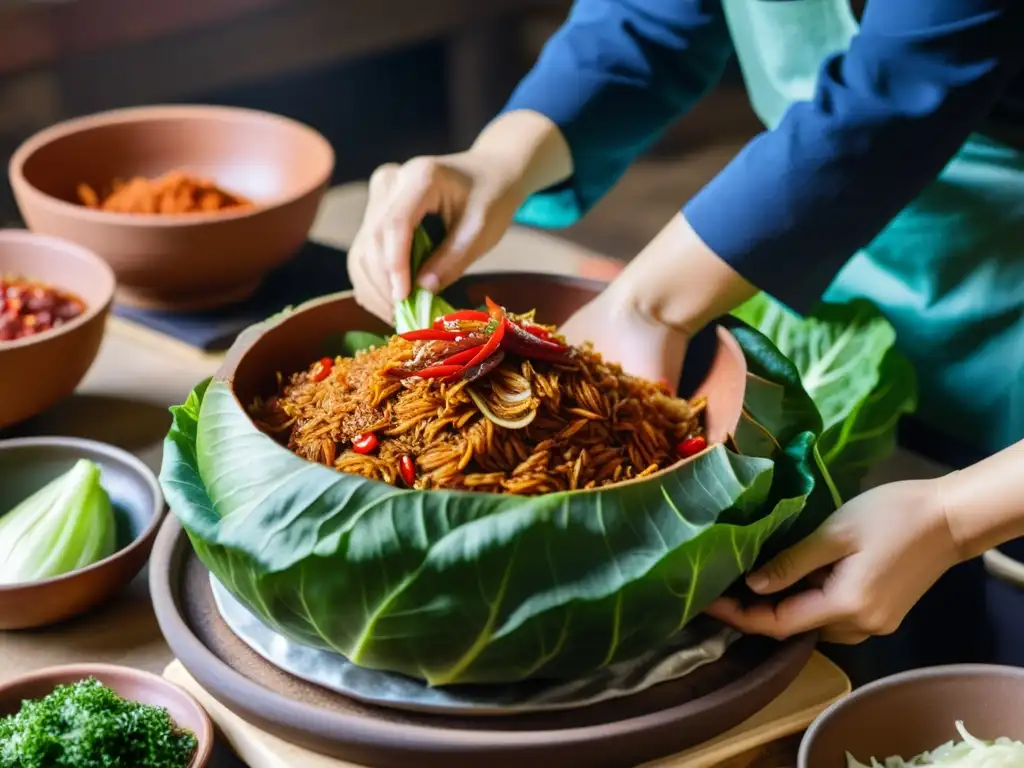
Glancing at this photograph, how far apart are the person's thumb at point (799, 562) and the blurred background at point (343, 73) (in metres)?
3.21

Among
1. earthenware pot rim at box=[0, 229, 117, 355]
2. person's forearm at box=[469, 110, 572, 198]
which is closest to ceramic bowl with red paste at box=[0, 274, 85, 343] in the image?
earthenware pot rim at box=[0, 229, 117, 355]

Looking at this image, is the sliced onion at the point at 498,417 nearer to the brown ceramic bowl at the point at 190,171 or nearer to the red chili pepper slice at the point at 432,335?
the red chili pepper slice at the point at 432,335

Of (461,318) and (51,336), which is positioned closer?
(461,318)

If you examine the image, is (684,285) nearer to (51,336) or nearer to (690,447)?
(690,447)

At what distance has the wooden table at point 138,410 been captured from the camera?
1.31 metres

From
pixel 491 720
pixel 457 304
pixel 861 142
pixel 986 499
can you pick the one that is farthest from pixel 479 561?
pixel 861 142

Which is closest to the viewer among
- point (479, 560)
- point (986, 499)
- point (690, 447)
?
point (479, 560)

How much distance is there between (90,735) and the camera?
1.04 meters

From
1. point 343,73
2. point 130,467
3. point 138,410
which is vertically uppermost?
point 130,467

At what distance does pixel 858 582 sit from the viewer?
46.2 inches

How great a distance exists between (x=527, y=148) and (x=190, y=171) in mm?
787

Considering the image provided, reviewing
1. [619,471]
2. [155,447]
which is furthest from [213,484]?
[155,447]

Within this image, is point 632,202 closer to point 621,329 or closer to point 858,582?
point 621,329

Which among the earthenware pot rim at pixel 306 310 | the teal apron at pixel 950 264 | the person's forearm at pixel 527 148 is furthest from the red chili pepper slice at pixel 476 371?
the teal apron at pixel 950 264
